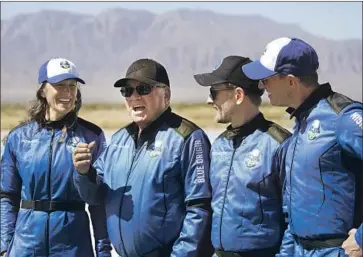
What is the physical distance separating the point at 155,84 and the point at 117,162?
458 millimetres

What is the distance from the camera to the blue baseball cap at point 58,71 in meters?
3.96

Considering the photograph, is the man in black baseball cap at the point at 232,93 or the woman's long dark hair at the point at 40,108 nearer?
the man in black baseball cap at the point at 232,93

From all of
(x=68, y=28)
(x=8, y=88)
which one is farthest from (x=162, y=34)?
(x=8, y=88)

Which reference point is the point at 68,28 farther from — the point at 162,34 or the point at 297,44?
the point at 297,44

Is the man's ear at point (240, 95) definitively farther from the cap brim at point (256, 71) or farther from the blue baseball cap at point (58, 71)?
the blue baseball cap at point (58, 71)

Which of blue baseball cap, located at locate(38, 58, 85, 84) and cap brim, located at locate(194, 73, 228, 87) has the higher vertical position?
blue baseball cap, located at locate(38, 58, 85, 84)

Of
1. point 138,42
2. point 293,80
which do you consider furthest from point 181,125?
point 138,42

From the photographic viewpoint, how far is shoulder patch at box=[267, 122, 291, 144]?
3316 mm

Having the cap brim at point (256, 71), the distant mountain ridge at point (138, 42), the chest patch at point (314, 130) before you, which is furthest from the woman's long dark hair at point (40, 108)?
the distant mountain ridge at point (138, 42)

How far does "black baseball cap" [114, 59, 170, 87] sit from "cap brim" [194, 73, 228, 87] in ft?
0.60

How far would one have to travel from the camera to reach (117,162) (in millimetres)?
3578

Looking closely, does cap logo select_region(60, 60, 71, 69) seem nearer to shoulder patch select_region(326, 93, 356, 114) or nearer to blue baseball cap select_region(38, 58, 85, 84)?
blue baseball cap select_region(38, 58, 85, 84)

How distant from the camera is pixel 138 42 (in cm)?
5131

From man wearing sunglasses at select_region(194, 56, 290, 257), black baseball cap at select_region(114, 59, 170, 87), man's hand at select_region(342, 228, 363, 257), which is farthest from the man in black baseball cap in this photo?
man's hand at select_region(342, 228, 363, 257)
